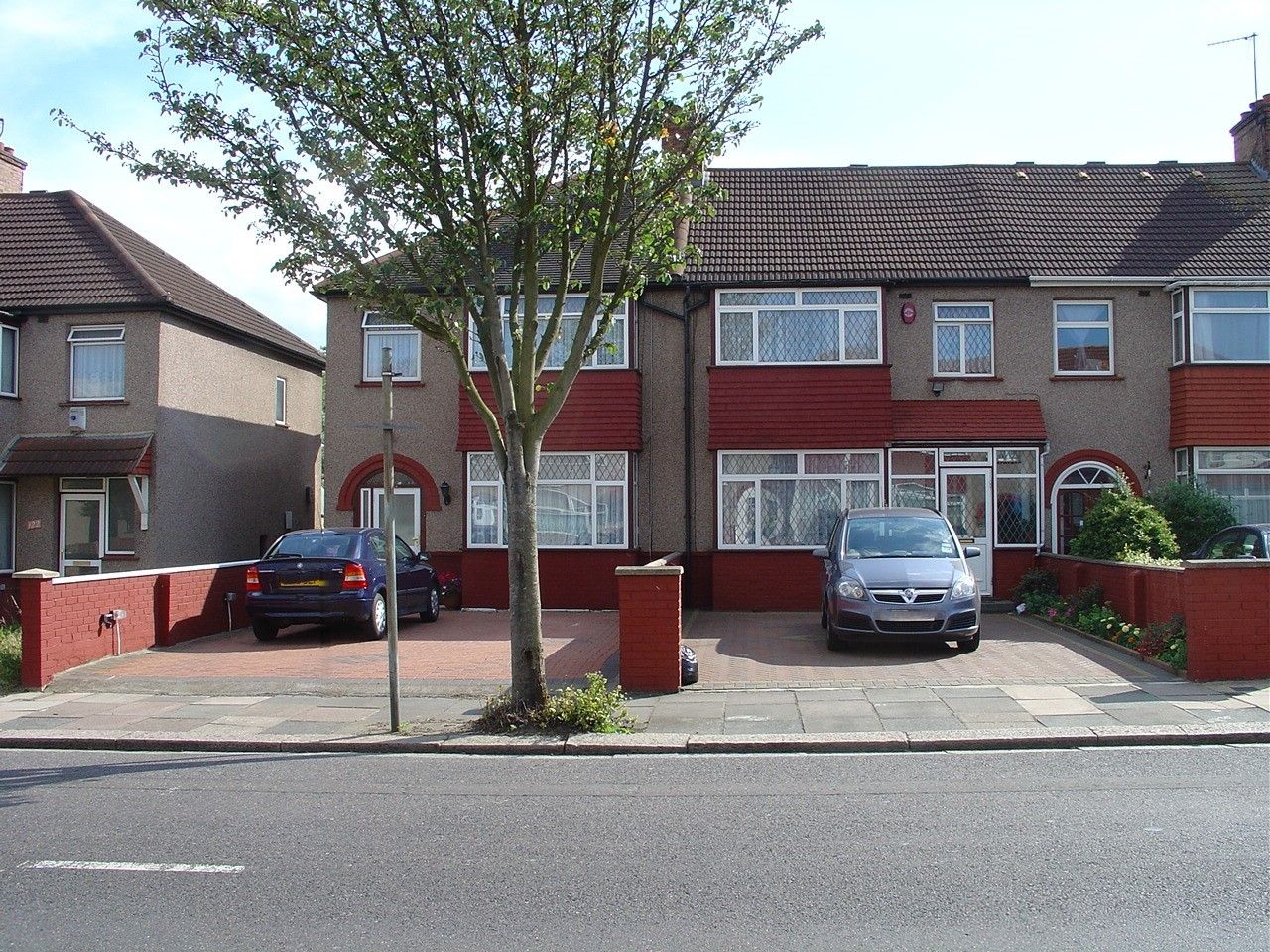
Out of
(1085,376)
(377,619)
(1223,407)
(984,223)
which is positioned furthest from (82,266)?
(1223,407)

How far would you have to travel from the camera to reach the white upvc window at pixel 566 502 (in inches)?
747

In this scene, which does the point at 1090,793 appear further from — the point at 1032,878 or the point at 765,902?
the point at 765,902

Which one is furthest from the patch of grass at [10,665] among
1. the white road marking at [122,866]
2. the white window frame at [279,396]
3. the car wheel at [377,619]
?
the white window frame at [279,396]

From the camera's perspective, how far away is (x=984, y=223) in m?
20.3

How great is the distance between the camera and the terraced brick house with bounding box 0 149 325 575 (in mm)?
19859

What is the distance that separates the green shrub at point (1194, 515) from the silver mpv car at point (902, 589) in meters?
5.08

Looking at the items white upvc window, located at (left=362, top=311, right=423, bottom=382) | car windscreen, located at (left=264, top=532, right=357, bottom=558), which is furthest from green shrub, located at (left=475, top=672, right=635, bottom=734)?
white upvc window, located at (left=362, top=311, right=423, bottom=382)

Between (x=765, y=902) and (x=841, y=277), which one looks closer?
(x=765, y=902)

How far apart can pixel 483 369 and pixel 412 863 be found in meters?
13.7

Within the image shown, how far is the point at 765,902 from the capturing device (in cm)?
535

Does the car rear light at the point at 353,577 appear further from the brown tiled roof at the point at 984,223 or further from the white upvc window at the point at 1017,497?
the white upvc window at the point at 1017,497

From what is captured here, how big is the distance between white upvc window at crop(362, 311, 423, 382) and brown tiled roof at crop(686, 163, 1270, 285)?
17.3ft

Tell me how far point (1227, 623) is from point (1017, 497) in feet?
25.7

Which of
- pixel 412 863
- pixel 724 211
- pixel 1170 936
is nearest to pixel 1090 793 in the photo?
pixel 1170 936
